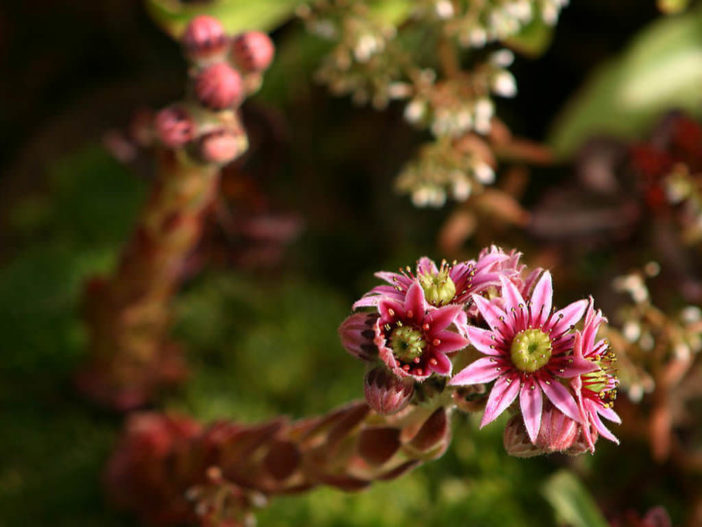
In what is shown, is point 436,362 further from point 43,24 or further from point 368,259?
point 43,24

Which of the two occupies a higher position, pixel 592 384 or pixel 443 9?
pixel 443 9

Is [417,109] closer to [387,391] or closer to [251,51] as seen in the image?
[251,51]

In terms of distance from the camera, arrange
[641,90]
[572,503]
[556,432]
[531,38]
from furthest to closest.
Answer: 1. [641,90]
2. [531,38]
3. [572,503]
4. [556,432]

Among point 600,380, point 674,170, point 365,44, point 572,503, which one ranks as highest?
point 365,44

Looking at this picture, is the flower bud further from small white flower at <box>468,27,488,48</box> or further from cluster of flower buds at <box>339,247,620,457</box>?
small white flower at <box>468,27,488,48</box>

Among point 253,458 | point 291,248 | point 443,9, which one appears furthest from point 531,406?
point 291,248

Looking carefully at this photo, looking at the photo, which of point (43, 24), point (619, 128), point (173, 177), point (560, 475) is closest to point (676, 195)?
point (619, 128)
